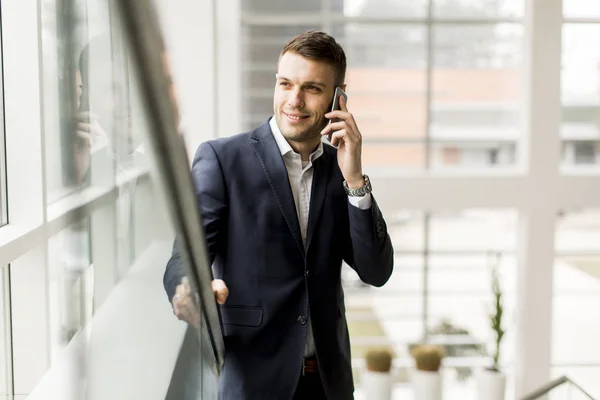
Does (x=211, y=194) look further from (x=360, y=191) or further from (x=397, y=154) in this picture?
(x=397, y=154)

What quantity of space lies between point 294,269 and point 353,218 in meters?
0.20

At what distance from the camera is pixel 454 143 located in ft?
17.1

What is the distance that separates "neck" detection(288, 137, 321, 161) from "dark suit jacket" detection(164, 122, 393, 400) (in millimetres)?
55

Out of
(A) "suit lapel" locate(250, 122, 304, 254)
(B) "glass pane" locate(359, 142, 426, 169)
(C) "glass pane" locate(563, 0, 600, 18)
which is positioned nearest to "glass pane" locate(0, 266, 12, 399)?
(A) "suit lapel" locate(250, 122, 304, 254)

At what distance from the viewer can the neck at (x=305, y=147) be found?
2.06 meters

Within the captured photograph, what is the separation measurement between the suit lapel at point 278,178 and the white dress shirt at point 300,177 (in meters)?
0.03

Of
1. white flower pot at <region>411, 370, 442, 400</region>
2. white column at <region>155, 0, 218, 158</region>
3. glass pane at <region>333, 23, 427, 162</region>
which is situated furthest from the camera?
glass pane at <region>333, 23, 427, 162</region>

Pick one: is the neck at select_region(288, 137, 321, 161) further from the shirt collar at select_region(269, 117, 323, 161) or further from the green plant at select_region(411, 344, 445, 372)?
the green plant at select_region(411, 344, 445, 372)

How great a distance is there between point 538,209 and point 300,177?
2.71 m

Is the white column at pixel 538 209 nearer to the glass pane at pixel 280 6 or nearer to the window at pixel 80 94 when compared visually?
the glass pane at pixel 280 6

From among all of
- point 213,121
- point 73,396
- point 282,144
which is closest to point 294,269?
point 282,144

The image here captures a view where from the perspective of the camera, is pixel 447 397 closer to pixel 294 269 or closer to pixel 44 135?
pixel 294 269

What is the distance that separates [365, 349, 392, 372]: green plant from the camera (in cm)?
418

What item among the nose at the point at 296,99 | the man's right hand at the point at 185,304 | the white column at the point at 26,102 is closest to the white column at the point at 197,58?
the nose at the point at 296,99
